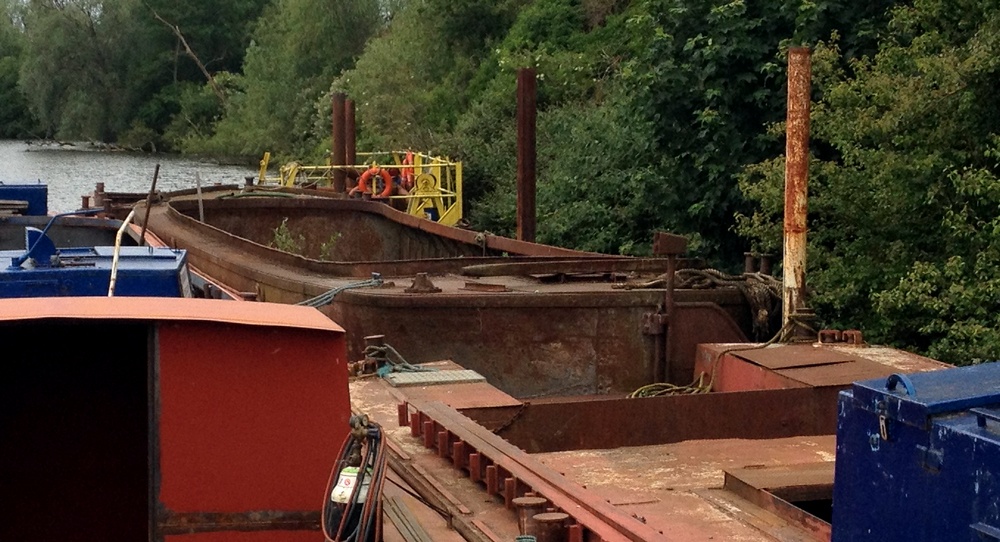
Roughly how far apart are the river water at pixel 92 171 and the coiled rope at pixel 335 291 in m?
20.6

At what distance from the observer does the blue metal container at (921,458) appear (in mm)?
3236

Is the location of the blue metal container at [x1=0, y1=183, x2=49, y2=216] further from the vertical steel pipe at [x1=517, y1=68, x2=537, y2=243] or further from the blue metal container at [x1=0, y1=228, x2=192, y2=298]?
the blue metal container at [x1=0, y1=228, x2=192, y2=298]

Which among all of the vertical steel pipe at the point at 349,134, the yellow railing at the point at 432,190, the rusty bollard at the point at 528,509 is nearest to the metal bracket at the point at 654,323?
the rusty bollard at the point at 528,509

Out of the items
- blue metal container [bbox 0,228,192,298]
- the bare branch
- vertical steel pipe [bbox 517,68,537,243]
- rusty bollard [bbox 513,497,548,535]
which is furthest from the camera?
the bare branch

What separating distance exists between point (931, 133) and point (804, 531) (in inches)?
205

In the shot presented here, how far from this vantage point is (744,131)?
12523 millimetres

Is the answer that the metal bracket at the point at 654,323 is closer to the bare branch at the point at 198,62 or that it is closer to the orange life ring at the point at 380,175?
the orange life ring at the point at 380,175

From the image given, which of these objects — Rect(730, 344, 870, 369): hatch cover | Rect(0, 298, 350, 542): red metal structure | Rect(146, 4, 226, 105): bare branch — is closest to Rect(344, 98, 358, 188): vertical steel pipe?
Rect(730, 344, 870, 369): hatch cover

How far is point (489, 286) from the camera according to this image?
844 cm

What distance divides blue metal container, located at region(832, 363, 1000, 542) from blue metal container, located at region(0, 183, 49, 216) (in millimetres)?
13318

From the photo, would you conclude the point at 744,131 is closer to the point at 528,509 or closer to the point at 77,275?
the point at 77,275

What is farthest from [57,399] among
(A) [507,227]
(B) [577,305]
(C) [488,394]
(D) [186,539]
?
(A) [507,227]

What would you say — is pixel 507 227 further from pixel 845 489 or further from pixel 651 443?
pixel 845 489

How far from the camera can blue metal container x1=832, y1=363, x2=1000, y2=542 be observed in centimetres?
324
